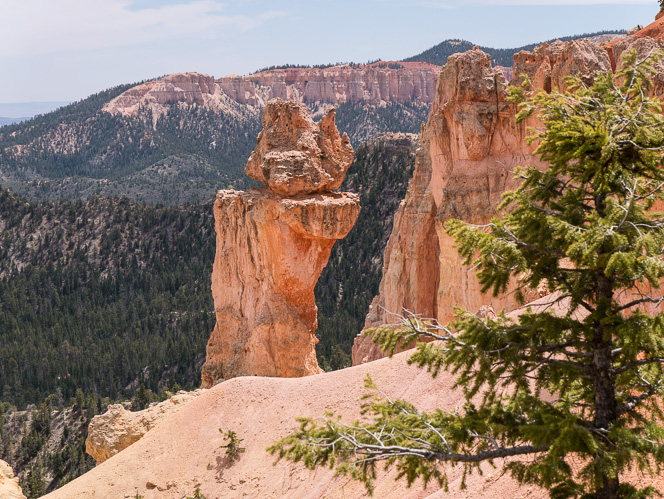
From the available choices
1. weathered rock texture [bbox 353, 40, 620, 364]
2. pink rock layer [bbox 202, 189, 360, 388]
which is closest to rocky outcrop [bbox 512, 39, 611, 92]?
weathered rock texture [bbox 353, 40, 620, 364]

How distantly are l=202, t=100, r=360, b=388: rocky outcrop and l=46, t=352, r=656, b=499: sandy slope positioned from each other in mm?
8306

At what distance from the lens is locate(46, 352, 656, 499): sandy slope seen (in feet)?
52.9

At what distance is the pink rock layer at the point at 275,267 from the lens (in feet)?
90.2

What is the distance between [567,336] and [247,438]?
36.3 feet

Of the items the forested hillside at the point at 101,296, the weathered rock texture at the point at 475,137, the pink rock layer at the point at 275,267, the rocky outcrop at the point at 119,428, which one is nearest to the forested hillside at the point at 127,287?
the forested hillside at the point at 101,296

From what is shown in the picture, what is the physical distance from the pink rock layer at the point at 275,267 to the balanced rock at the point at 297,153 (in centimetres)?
64

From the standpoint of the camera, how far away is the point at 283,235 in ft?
90.5

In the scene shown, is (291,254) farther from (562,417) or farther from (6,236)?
(6,236)

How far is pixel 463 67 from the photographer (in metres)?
25.9

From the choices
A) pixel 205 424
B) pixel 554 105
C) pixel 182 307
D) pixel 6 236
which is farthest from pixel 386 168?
pixel 554 105

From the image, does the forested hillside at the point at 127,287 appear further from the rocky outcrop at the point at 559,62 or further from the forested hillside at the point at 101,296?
the rocky outcrop at the point at 559,62

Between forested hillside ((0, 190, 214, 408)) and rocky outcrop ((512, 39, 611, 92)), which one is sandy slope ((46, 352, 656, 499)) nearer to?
rocky outcrop ((512, 39, 611, 92))

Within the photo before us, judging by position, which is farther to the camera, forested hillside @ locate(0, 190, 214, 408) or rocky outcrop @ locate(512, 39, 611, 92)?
forested hillside @ locate(0, 190, 214, 408)

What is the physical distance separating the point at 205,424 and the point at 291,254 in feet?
33.4
